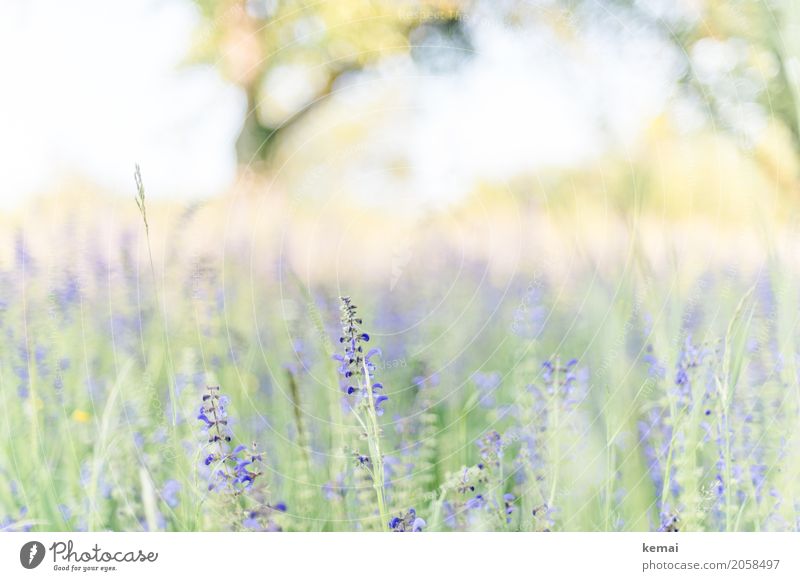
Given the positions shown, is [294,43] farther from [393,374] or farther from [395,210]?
[393,374]

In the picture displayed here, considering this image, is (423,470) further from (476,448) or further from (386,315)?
(386,315)

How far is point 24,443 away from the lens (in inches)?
66.6

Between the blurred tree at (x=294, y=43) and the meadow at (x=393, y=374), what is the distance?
247 mm

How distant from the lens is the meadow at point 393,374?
5.48 feet

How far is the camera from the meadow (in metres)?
1.67
